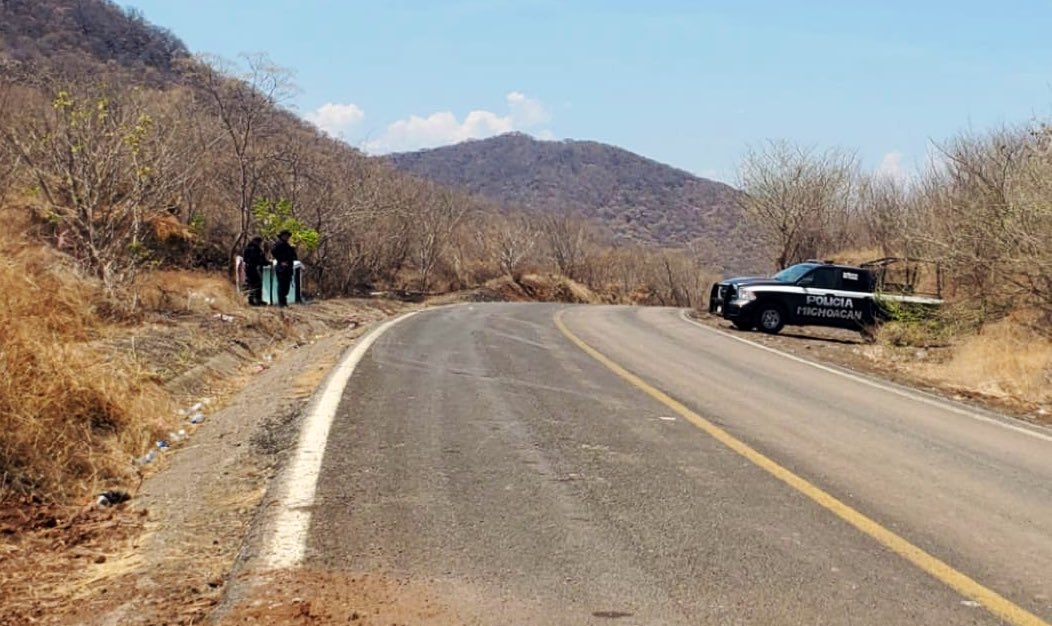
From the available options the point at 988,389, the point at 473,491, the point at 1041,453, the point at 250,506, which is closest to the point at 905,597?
the point at 473,491

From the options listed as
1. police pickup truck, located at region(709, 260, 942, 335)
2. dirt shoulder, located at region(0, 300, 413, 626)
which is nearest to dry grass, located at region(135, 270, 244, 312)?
dirt shoulder, located at region(0, 300, 413, 626)

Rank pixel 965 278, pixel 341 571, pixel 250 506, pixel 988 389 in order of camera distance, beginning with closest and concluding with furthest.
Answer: pixel 341 571 < pixel 250 506 < pixel 988 389 < pixel 965 278

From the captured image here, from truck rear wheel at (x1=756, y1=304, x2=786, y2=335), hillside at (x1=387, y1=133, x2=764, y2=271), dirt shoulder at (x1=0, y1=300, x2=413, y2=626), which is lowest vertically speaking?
dirt shoulder at (x1=0, y1=300, x2=413, y2=626)

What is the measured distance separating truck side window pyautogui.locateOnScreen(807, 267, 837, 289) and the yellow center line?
43.5 ft

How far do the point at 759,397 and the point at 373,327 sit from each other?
9.45 m

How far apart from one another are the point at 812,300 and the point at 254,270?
473 inches

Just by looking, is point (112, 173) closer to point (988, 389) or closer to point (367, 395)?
point (367, 395)

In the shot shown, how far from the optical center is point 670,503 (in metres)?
5.89

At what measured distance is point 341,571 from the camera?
450 cm

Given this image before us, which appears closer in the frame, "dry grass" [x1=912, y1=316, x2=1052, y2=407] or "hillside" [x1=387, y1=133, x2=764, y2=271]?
"dry grass" [x1=912, y1=316, x2=1052, y2=407]

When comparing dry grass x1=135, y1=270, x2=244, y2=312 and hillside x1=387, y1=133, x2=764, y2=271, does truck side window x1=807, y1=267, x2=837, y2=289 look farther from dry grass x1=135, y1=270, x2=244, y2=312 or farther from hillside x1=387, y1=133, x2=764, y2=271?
hillside x1=387, y1=133, x2=764, y2=271

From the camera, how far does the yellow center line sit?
14.6ft

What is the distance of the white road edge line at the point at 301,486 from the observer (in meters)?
4.72

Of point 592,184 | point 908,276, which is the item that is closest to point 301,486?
point 908,276
